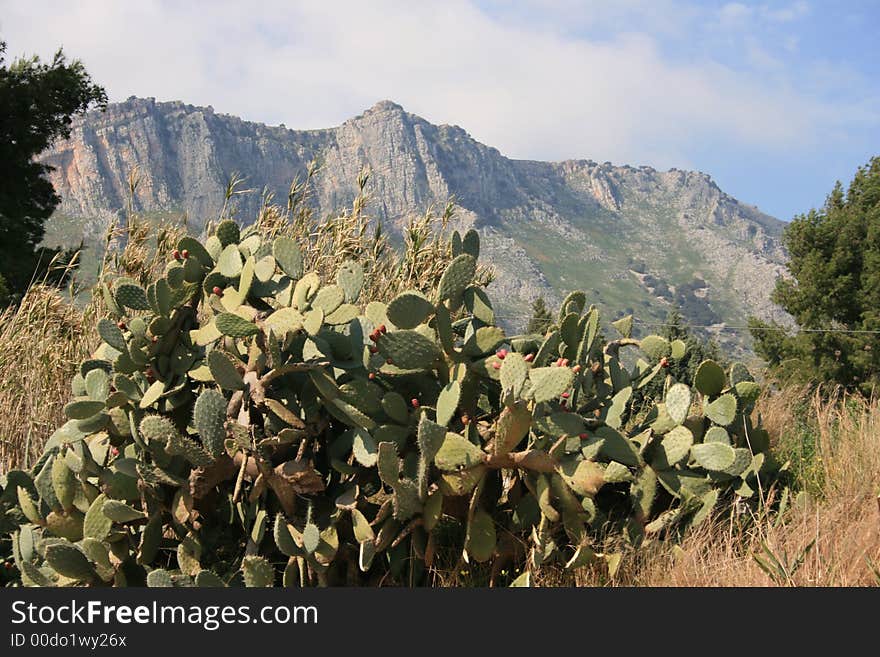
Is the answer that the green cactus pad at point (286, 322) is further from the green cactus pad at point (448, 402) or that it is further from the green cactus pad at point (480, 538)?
the green cactus pad at point (480, 538)

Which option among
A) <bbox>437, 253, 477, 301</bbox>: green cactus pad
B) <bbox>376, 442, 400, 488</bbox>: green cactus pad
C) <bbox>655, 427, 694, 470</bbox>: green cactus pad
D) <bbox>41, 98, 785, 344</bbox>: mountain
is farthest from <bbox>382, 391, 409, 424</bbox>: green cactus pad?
<bbox>41, 98, 785, 344</bbox>: mountain

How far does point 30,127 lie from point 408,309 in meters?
16.6

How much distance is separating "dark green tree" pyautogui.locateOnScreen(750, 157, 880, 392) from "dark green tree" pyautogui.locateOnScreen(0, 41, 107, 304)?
1385 cm

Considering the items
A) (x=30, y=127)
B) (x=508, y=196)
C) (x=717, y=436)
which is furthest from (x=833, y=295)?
(x=508, y=196)

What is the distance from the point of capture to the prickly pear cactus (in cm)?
226

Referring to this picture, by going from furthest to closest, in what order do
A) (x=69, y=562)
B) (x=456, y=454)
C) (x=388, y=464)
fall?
(x=69, y=562), (x=456, y=454), (x=388, y=464)

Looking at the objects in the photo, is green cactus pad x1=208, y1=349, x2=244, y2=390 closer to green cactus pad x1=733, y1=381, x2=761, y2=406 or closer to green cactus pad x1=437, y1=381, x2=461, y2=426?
green cactus pad x1=437, y1=381, x2=461, y2=426

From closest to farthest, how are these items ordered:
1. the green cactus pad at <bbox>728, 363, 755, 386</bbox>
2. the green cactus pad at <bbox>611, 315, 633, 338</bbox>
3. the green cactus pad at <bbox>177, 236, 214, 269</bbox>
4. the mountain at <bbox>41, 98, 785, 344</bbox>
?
the green cactus pad at <bbox>177, 236, 214, 269</bbox> → the green cactus pad at <bbox>728, 363, 755, 386</bbox> → the green cactus pad at <bbox>611, 315, 633, 338</bbox> → the mountain at <bbox>41, 98, 785, 344</bbox>

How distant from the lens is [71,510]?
8.47 ft

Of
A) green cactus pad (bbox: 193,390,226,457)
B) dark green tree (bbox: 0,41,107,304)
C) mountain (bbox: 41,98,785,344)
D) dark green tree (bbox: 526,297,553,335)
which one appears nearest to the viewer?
green cactus pad (bbox: 193,390,226,457)

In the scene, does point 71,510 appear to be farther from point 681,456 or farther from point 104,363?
point 681,456

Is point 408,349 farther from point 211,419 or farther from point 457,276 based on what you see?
point 211,419

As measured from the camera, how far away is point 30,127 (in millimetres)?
16250

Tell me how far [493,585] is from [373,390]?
701 millimetres
